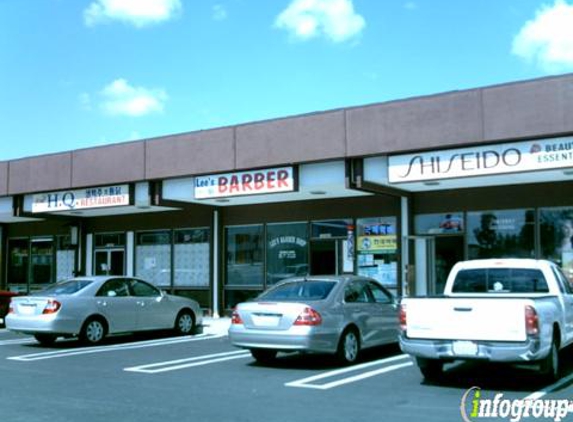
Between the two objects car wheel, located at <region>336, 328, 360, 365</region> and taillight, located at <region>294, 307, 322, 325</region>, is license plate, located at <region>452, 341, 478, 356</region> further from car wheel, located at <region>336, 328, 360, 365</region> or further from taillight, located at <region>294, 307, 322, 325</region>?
car wheel, located at <region>336, 328, 360, 365</region>

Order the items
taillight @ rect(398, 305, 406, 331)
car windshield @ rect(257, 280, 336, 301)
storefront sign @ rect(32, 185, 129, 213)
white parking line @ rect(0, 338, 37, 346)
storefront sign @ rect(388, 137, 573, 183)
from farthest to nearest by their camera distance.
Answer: storefront sign @ rect(32, 185, 129, 213)
white parking line @ rect(0, 338, 37, 346)
storefront sign @ rect(388, 137, 573, 183)
car windshield @ rect(257, 280, 336, 301)
taillight @ rect(398, 305, 406, 331)

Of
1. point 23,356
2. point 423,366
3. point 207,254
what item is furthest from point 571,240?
point 23,356

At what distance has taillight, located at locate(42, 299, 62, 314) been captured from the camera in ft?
46.2

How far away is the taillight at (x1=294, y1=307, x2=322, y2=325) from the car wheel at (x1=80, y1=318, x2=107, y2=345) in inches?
220

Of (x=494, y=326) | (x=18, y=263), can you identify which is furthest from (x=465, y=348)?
(x=18, y=263)

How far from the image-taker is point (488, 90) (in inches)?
565

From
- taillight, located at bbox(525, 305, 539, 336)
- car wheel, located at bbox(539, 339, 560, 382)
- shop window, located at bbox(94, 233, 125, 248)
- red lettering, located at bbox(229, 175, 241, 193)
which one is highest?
red lettering, located at bbox(229, 175, 241, 193)

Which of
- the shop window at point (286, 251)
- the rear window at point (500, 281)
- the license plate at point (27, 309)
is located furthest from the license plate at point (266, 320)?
the shop window at point (286, 251)

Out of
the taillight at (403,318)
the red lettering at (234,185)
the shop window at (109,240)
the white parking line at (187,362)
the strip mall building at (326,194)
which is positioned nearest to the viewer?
the taillight at (403,318)

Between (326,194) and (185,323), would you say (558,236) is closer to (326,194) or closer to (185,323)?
(326,194)

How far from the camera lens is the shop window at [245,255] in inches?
814

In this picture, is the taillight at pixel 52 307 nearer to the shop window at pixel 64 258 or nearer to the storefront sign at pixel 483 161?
the storefront sign at pixel 483 161

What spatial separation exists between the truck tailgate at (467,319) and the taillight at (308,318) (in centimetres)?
182

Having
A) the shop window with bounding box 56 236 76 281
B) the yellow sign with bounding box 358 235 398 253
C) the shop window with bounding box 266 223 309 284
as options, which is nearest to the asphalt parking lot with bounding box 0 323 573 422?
the yellow sign with bounding box 358 235 398 253
